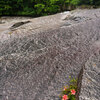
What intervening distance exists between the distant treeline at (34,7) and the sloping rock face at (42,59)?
6892 millimetres

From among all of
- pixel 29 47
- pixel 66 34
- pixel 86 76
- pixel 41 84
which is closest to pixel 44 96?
pixel 41 84

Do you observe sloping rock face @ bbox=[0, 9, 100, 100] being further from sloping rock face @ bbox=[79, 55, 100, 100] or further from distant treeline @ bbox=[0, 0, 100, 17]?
distant treeline @ bbox=[0, 0, 100, 17]

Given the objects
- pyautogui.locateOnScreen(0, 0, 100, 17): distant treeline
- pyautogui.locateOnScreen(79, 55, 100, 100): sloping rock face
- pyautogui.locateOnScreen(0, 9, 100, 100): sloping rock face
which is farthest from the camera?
pyautogui.locateOnScreen(0, 0, 100, 17): distant treeline

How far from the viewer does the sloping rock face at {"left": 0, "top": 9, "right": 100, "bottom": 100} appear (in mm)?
2518

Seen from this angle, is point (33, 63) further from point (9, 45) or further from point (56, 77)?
point (9, 45)

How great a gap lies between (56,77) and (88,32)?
217 centimetres

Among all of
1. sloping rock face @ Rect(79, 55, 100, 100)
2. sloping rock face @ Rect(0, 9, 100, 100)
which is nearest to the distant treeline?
sloping rock face @ Rect(0, 9, 100, 100)

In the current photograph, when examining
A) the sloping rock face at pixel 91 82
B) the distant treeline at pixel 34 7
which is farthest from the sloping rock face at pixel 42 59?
the distant treeline at pixel 34 7

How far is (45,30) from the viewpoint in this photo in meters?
4.09

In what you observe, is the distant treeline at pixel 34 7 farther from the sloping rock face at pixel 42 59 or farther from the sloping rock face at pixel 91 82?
the sloping rock face at pixel 91 82

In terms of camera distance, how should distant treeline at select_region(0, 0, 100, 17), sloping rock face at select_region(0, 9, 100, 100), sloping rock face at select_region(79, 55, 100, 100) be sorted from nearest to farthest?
sloping rock face at select_region(79, 55, 100, 100), sloping rock face at select_region(0, 9, 100, 100), distant treeline at select_region(0, 0, 100, 17)

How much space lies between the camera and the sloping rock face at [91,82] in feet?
6.24

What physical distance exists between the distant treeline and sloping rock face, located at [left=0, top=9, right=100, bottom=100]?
6.89m

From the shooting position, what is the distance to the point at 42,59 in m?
3.09
